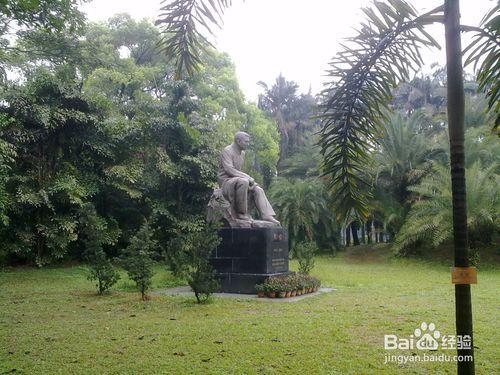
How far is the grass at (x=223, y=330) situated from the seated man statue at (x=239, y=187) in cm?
208

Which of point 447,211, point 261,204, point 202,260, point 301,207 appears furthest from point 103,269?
point 301,207

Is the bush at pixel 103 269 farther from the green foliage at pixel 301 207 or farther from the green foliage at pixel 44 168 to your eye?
the green foliage at pixel 301 207

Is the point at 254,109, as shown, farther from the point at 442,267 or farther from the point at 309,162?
the point at 442,267

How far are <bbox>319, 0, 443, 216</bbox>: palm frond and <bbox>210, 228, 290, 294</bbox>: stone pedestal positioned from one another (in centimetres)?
557

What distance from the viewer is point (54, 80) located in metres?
13.0

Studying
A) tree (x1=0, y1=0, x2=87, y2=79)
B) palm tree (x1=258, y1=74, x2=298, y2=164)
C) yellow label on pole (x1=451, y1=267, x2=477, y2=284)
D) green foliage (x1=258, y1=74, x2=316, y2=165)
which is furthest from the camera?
palm tree (x1=258, y1=74, x2=298, y2=164)

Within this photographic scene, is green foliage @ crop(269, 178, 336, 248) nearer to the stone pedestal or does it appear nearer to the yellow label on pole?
the stone pedestal

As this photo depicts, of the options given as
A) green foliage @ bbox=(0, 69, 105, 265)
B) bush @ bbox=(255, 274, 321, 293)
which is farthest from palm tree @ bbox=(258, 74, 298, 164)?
bush @ bbox=(255, 274, 321, 293)

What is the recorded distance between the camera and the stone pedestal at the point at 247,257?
8.88 metres

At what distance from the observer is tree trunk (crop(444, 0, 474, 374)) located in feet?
7.33

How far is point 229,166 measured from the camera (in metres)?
9.70

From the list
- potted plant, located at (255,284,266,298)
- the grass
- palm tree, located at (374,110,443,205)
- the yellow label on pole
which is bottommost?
the grass

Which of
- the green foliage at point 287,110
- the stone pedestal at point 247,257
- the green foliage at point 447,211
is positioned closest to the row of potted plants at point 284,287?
the stone pedestal at point 247,257

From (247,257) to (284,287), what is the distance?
3.37ft
